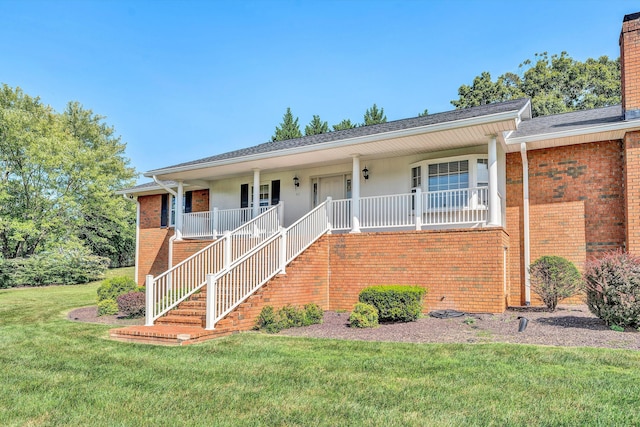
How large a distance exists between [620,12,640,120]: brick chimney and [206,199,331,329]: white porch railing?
7.43 meters

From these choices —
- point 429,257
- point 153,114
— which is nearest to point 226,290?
point 429,257

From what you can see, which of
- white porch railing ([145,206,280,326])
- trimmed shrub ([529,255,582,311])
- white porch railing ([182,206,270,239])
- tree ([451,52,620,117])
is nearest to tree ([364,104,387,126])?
tree ([451,52,620,117])

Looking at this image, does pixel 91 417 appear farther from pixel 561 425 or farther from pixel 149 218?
pixel 149 218

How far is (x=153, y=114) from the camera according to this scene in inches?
1077

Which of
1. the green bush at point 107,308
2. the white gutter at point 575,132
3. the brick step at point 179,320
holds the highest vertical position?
the white gutter at point 575,132

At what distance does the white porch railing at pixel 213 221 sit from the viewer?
1475 cm

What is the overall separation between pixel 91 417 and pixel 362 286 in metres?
7.58

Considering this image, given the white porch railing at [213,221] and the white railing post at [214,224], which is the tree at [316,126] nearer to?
the white porch railing at [213,221]

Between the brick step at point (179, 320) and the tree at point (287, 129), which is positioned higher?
the tree at point (287, 129)

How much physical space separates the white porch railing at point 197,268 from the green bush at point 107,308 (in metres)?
1.38

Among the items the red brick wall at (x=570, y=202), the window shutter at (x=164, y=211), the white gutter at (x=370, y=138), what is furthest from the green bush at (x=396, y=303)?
the window shutter at (x=164, y=211)

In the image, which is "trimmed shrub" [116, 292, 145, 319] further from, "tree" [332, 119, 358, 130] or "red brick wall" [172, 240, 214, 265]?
"tree" [332, 119, 358, 130]

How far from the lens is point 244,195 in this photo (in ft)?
52.2

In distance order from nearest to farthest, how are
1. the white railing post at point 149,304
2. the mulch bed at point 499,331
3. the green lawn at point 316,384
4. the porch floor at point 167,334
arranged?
the green lawn at point 316,384, the mulch bed at point 499,331, the porch floor at point 167,334, the white railing post at point 149,304
